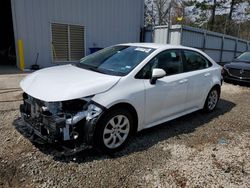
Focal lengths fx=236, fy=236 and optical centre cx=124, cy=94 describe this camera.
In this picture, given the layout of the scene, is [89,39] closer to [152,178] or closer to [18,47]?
[18,47]

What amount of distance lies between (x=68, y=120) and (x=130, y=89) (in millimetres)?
1022

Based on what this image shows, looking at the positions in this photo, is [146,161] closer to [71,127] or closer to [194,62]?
[71,127]

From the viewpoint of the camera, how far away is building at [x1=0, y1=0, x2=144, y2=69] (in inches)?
389

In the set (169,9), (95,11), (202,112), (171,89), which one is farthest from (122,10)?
(169,9)

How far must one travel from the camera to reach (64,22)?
10992mm

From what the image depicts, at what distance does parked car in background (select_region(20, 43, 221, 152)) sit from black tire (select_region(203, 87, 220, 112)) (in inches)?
25.6

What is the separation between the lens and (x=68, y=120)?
3010 millimetres

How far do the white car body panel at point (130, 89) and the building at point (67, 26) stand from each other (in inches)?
273

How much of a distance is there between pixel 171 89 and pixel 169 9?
2913 cm

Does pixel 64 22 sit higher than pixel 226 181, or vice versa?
pixel 64 22

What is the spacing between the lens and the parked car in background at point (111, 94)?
10.1 feet

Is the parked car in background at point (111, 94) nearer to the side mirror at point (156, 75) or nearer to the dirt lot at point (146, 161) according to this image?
the side mirror at point (156, 75)

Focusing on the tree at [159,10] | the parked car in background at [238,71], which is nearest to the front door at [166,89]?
the parked car in background at [238,71]

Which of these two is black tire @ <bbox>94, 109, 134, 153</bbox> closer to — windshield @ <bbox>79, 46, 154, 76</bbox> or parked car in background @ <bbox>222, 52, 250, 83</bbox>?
windshield @ <bbox>79, 46, 154, 76</bbox>
